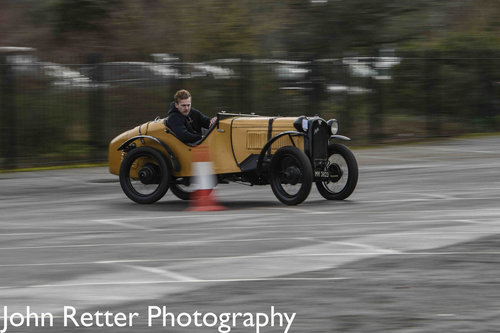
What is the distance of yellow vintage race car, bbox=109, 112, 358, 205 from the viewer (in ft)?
41.0

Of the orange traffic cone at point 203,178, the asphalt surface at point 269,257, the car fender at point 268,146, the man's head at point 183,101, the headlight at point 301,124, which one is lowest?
the asphalt surface at point 269,257

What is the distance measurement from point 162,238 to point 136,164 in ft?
11.3

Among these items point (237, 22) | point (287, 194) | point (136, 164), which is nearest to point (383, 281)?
point (287, 194)

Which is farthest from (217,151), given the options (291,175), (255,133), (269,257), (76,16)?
(76,16)

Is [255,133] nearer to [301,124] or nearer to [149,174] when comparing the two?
[301,124]

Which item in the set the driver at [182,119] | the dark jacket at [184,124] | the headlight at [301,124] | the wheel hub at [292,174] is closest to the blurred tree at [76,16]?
the dark jacket at [184,124]

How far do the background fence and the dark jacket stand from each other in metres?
7.10

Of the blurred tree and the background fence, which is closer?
the background fence

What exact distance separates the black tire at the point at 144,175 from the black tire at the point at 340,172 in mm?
2112

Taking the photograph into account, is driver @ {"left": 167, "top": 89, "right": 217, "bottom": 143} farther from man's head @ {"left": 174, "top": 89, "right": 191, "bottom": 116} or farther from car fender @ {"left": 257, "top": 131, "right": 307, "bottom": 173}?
car fender @ {"left": 257, "top": 131, "right": 307, "bottom": 173}

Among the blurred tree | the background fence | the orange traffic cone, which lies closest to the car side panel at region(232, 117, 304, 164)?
the orange traffic cone

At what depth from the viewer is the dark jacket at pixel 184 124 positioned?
13.1 metres

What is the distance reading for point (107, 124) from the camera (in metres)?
20.6

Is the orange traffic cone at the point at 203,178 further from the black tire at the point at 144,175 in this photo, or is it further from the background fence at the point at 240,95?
the background fence at the point at 240,95
